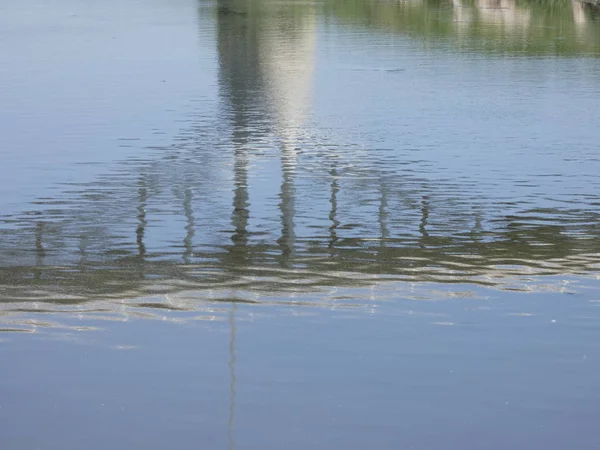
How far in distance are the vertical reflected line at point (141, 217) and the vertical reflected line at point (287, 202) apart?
122 cm

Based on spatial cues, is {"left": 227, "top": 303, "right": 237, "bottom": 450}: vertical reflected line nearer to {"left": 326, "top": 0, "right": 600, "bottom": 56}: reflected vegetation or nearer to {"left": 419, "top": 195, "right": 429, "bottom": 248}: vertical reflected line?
{"left": 419, "top": 195, "right": 429, "bottom": 248}: vertical reflected line

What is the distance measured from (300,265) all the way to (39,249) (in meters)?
2.33

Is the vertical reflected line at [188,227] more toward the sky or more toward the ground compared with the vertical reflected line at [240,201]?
more toward the sky

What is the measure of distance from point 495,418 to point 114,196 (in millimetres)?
7631

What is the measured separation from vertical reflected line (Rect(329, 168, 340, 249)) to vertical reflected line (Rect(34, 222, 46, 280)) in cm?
249

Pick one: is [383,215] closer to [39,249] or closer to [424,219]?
[424,219]

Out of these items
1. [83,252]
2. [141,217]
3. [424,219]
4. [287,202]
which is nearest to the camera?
A: [83,252]

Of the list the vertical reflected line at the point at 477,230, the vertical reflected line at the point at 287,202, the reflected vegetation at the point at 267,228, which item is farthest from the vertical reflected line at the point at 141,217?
the vertical reflected line at the point at 477,230

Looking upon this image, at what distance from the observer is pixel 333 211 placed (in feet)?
45.1

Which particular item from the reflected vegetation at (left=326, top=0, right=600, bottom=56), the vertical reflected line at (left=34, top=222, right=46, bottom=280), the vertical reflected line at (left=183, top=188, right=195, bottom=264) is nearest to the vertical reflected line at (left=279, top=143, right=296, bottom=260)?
the vertical reflected line at (left=183, top=188, right=195, bottom=264)

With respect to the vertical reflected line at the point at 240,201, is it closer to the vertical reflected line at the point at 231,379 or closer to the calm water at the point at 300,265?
the calm water at the point at 300,265

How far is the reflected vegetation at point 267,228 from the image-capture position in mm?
10797

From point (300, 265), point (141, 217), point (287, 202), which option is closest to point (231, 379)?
point (300, 265)

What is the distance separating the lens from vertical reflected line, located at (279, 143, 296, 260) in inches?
480
